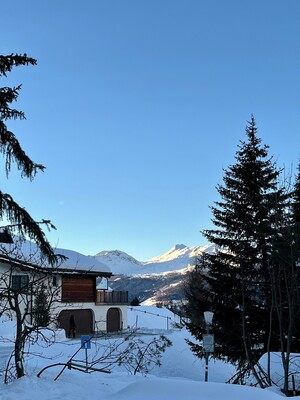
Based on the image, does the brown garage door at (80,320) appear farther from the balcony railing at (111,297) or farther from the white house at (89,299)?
the balcony railing at (111,297)

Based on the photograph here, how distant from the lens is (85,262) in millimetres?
42000

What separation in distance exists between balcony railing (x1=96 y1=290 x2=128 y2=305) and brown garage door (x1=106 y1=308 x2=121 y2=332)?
90 centimetres

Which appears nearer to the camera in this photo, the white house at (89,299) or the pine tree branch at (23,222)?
the pine tree branch at (23,222)

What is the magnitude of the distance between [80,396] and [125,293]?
36329mm

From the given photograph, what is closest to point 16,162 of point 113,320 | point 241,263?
point 241,263

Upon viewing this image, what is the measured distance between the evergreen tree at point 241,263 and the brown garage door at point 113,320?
20482mm

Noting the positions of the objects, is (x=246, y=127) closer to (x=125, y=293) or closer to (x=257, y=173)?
(x=257, y=173)

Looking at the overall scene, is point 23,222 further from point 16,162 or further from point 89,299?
point 89,299

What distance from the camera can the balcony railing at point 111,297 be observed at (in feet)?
138

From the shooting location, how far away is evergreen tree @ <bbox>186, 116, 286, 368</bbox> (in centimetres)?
2216

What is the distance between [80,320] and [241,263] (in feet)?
71.2

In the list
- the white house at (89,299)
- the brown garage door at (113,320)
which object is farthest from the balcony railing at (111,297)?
the brown garage door at (113,320)

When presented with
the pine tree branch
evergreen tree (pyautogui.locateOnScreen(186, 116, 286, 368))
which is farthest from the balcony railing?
the pine tree branch

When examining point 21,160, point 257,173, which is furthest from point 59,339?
point 21,160
